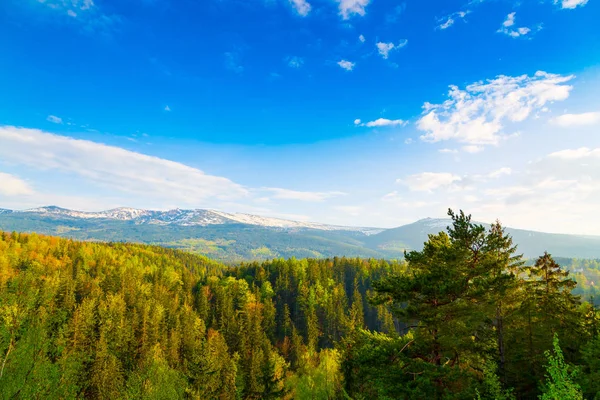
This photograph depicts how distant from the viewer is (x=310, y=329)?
104 meters

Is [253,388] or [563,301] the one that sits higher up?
[563,301]

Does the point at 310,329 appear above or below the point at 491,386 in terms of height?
below

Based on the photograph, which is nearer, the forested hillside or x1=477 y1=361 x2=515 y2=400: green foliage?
x1=477 y1=361 x2=515 y2=400: green foliage

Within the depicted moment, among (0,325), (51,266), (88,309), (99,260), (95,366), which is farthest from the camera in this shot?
(99,260)

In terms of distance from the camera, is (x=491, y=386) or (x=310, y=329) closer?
(x=491, y=386)

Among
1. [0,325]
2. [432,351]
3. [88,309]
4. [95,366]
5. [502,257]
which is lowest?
[95,366]

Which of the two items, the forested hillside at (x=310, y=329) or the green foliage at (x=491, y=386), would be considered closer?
the green foliage at (x=491, y=386)

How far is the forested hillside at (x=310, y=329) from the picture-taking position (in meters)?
17.0

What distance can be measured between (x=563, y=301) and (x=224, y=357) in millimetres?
Answer: 66018

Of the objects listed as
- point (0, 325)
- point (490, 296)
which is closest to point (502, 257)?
point (490, 296)

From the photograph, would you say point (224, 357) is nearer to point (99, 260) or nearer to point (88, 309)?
point (88, 309)

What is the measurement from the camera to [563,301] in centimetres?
2316

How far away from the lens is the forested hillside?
17.0 metres

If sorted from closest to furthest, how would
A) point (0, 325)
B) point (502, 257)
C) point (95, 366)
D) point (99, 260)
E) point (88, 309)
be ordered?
point (0, 325)
point (502, 257)
point (95, 366)
point (88, 309)
point (99, 260)
